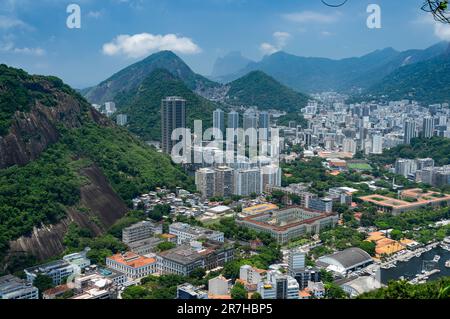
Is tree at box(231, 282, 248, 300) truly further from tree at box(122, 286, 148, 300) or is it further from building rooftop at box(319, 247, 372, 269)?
building rooftop at box(319, 247, 372, 269)

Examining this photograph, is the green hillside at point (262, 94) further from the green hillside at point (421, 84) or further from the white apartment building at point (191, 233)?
the white apartment building at point (191, 233)

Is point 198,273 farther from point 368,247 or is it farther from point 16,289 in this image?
point 368,247

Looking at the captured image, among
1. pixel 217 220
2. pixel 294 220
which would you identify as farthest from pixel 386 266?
pixel 217 220

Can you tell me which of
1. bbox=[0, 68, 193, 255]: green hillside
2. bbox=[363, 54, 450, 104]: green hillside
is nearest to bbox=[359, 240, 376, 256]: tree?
bbox=[0, 68, 193, 255]: green hillside

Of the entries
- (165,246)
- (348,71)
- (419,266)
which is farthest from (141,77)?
(419,266)

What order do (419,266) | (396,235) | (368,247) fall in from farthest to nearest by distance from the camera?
(396,235) < (368,247) < (419,266)

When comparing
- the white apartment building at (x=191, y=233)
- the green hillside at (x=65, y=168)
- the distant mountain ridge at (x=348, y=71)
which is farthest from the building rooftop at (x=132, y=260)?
the distant mountain ridge at (x=348, y=71)

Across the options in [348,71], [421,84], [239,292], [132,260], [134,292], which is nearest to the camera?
[239,292]

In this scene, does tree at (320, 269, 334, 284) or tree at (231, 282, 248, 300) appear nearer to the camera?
tree at (231, 282, 248, 300)
